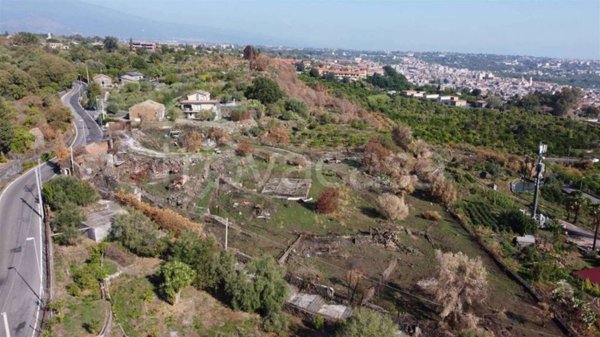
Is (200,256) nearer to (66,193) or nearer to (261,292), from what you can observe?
(261,292)

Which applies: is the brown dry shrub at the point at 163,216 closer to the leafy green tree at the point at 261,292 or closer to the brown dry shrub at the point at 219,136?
the leafy green tree at the point at 261,292

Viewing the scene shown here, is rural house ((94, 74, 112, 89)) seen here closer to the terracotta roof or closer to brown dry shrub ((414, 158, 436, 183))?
brown dry shrub ((414, 158, 436, 183))

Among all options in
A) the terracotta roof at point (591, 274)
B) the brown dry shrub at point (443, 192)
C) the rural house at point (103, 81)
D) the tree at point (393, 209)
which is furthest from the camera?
the rural house at point (103, 81)

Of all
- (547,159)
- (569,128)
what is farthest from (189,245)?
(569,128)

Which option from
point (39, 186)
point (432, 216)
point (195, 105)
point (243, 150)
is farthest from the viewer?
point (195, 105)

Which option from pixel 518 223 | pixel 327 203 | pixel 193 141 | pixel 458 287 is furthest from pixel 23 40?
pixel 458 287

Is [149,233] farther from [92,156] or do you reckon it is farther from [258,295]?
[92,156]

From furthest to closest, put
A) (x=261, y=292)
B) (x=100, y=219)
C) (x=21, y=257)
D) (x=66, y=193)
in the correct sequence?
(x=66, y=193) → (x=100, y=219) → (x=21, y=257) → (x=261, y=292)

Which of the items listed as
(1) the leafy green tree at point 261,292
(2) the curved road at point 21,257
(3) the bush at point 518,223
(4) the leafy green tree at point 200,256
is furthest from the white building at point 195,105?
(1) the leafy green tree at point 261,292

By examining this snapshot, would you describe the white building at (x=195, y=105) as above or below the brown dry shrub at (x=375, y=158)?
above
